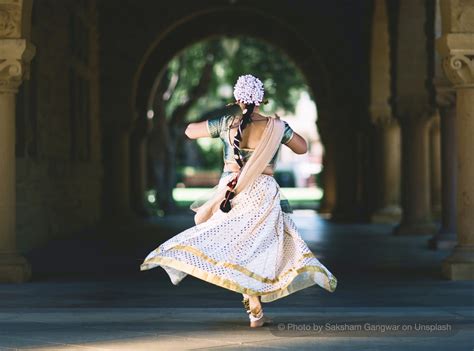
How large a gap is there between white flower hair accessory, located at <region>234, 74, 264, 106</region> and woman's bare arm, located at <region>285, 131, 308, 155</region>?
400mm

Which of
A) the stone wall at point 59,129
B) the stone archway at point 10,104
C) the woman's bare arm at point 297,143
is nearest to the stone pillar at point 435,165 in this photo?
the stone wall at point 59,129

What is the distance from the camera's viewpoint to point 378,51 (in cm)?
2689

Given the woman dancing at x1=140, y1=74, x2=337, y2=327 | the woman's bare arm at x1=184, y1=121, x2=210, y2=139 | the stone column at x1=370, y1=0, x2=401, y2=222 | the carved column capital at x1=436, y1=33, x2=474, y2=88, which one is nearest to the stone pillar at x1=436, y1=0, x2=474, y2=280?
the carved column capital at x1=436, y1=33, x2=474, y2=88

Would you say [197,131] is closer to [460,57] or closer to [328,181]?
[460,57]

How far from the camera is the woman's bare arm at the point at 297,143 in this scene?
960 centimetres

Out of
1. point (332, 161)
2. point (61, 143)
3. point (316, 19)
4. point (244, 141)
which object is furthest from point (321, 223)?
point (244, 141)

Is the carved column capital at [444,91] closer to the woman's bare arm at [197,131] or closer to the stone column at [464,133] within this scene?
the stone column at [464,133]

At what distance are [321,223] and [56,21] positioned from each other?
8.65 meters

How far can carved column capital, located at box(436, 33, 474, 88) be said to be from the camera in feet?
43.2

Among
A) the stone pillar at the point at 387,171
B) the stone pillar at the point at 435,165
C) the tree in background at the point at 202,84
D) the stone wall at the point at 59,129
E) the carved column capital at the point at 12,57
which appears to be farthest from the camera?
the tree in background at the point at 202,84

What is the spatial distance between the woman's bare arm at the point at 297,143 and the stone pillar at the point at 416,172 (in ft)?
38.3

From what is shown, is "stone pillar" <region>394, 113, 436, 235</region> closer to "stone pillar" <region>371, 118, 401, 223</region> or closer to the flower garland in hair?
"stone pillar" <region>371, 118, 401, 223</region>

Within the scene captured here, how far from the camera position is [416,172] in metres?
21.2

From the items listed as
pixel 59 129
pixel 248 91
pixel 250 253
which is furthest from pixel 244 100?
pixel 59 129
